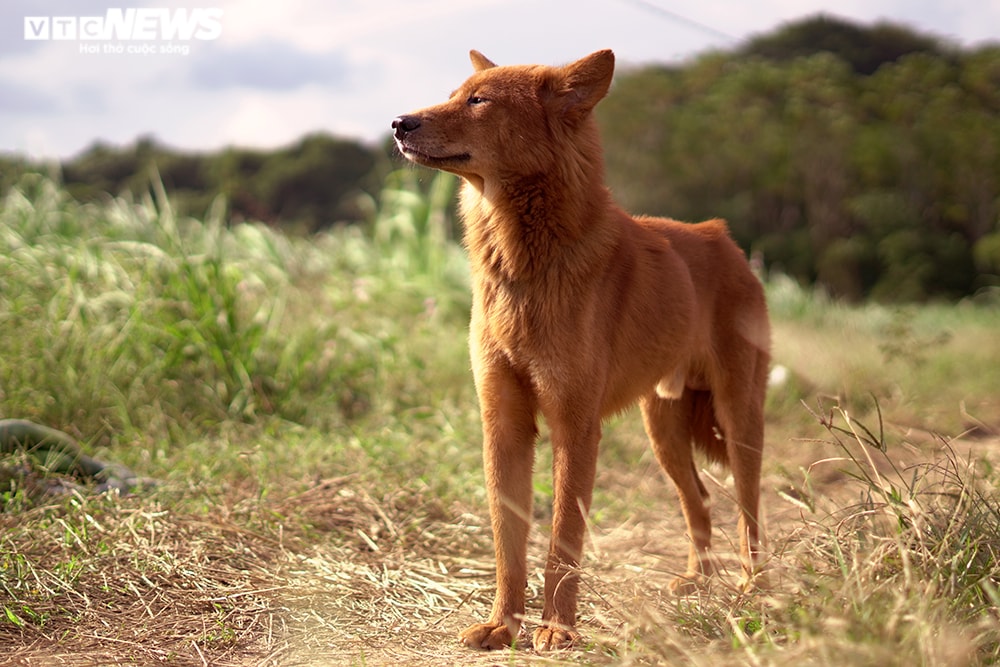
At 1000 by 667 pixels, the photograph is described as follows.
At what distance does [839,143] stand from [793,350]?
10684 mm

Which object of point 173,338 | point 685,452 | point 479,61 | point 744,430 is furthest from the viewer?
point 173,338

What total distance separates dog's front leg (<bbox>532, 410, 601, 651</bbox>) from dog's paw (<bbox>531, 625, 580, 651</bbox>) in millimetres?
57

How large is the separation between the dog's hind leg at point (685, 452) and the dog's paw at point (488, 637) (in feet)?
4.09

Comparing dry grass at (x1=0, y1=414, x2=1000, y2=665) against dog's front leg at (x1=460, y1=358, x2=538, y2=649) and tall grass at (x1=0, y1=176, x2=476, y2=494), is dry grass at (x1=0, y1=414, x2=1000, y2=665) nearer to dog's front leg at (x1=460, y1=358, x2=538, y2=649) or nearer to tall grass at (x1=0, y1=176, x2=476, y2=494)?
dog's front leg at (x1=460, y1=358, x2=538, y2=649)

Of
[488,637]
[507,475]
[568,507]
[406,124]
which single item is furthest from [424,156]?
[488,637]

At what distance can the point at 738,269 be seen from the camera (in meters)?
4.29

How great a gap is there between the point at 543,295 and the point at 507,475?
Result: 0.66 m

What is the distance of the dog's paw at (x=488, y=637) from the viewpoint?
10.6ft

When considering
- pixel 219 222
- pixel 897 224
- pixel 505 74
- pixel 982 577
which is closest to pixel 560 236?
pixel 505 74

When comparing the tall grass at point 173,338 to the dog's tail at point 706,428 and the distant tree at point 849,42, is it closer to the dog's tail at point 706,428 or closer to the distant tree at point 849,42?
the dog's tail at point 706,428

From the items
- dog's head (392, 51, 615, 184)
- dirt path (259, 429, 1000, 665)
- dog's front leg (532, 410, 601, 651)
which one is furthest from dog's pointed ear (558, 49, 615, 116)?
dirt path (259, 429, 1000, 665)

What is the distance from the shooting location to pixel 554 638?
10.3ft

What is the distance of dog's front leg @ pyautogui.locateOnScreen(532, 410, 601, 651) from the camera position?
3.25m

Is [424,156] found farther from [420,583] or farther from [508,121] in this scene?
[420,583]
